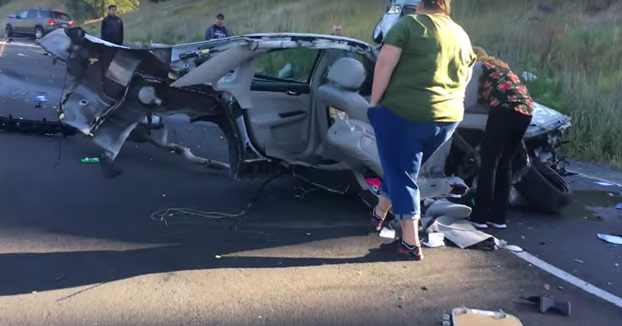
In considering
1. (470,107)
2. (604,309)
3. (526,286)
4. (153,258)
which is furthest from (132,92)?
(604,309)

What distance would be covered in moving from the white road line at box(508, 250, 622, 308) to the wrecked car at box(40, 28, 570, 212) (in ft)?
2.96

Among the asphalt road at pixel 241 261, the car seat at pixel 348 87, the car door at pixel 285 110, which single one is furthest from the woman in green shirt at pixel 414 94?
the car door at pixel 285 110

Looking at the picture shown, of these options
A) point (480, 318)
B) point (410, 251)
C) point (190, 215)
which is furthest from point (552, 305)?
point (190, 215)

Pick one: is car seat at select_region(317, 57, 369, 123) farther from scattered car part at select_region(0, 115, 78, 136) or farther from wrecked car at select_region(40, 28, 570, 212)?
scattered car part at select_region(0, 115, 78, 136)

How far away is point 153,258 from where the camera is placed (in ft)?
15.6

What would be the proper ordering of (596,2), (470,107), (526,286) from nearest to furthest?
(526,286) < (470,107) < (596,2)

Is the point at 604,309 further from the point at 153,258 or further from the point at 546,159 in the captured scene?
the point at 153,258

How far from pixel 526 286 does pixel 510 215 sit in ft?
5.98

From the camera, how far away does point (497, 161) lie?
5.63m

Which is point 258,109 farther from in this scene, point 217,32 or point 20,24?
point 20,24

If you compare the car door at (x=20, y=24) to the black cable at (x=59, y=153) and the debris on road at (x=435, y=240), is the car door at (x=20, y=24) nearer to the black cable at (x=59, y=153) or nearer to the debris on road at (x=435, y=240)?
the black cable at (x=59, y=153)

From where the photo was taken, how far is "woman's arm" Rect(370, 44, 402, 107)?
438cm

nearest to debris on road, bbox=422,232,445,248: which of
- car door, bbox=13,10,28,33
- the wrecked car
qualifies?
the wrecked car

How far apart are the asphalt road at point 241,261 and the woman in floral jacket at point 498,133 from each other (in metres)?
0.31
